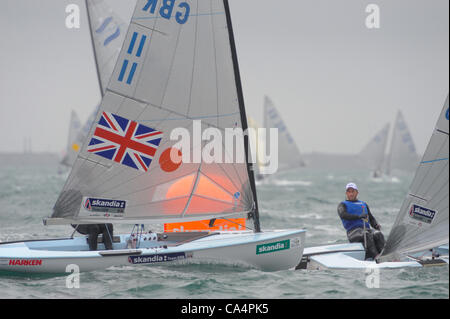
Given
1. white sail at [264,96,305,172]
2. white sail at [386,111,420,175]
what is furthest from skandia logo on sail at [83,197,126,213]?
white sail at [386,111,420,175]

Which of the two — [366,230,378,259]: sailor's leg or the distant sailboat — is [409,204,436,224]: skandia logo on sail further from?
the distant sailboat

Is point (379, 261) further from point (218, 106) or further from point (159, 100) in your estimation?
point (159, 100)

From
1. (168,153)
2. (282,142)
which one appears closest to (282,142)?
(282,142)

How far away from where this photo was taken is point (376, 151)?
148 ft

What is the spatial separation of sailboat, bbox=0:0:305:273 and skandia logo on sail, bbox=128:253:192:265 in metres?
0.01

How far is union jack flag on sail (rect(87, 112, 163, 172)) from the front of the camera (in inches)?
303

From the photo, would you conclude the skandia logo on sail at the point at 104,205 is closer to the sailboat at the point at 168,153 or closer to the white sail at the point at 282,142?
the sailboat at the point at 168,153

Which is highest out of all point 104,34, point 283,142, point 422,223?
point 104,34

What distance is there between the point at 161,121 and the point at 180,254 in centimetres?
177

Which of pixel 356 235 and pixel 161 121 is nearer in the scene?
pixel 161 121

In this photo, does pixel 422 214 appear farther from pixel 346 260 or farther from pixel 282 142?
pixel 282 142

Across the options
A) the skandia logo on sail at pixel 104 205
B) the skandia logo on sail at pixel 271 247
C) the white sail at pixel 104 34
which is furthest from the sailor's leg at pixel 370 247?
the white sail at pixel 104 34

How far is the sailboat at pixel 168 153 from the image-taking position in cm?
758

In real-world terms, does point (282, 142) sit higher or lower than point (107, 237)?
higher
